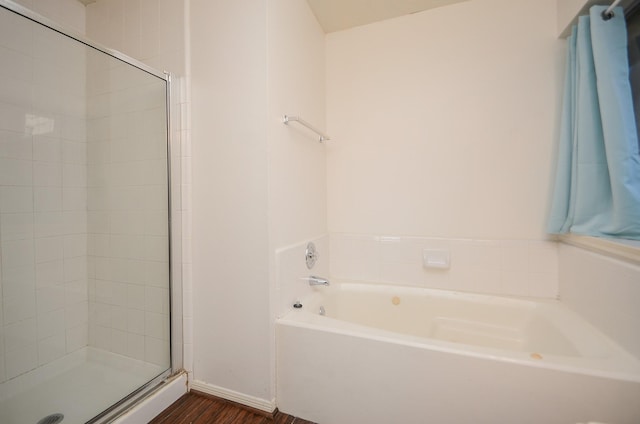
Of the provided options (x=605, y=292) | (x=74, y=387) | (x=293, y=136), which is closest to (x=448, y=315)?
(x=605, y=292)

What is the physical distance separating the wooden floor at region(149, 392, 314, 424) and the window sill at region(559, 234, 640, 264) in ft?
4.89

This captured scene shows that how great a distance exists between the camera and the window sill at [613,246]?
97cm

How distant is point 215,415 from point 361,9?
2488 millimetres

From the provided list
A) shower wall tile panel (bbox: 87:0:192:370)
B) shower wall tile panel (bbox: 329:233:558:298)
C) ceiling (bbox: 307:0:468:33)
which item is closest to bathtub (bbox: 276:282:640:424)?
shower wall tile panel (bbox: 329:233:558:298)

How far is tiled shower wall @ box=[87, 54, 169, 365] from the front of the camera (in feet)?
4.84

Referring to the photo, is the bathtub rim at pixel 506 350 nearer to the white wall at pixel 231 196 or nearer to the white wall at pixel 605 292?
the white wall at pixel 605 292

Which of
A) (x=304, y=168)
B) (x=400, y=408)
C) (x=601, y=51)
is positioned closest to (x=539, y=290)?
(x=400, y=408)

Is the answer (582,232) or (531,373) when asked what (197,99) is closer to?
(531,373)

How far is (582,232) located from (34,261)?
2873 millimetres

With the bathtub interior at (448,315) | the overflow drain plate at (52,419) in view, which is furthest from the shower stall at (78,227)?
the bathtub interior at (448,315)

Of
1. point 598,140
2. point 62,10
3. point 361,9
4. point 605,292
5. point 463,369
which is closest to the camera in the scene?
point 463,369

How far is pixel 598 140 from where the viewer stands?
48.3 inches

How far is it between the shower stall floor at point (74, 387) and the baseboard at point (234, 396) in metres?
0.21

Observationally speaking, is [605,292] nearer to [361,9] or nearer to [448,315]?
[448,315]
